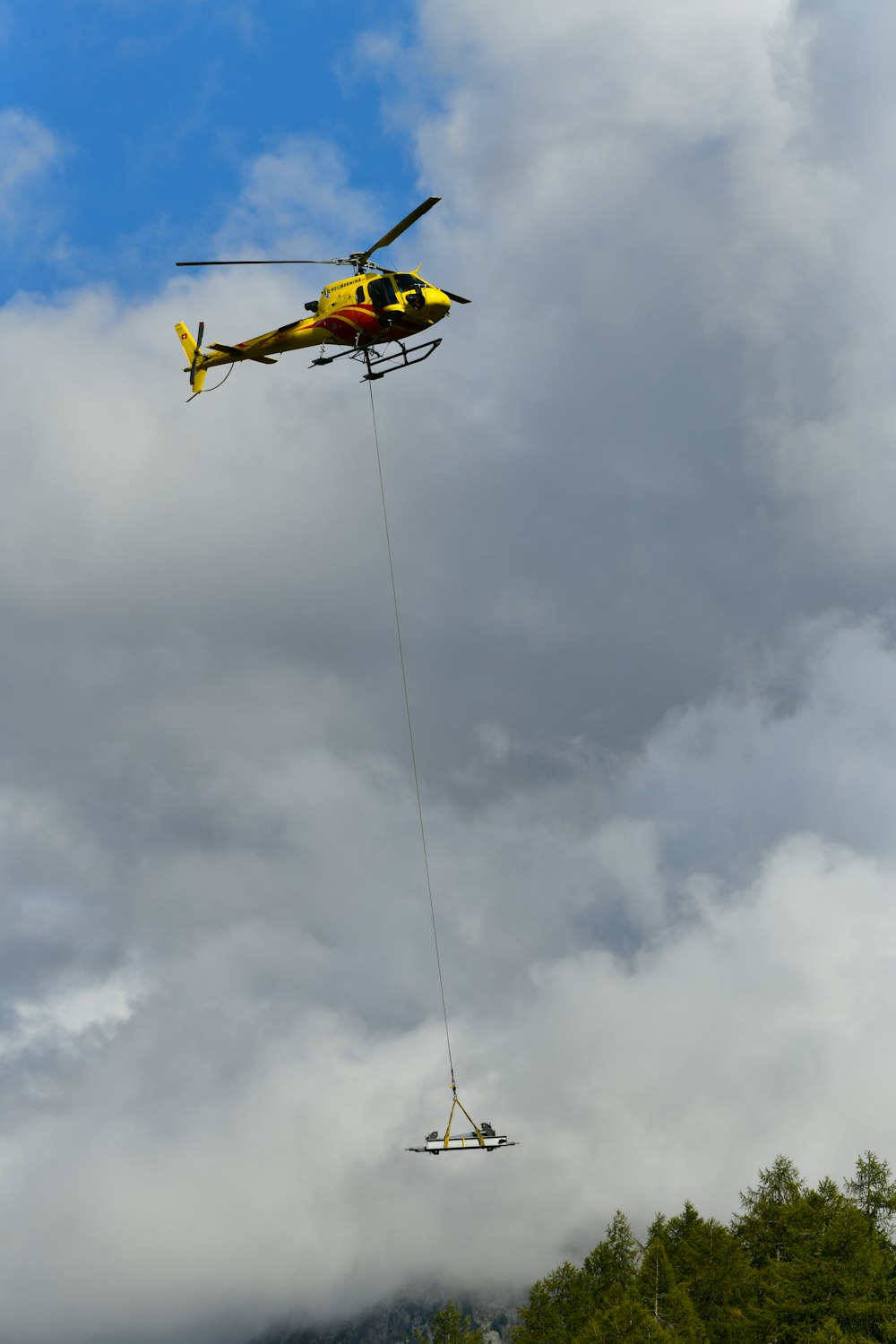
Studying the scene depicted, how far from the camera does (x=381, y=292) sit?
64062mm

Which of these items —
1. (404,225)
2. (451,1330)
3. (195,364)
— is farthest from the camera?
(451,1330)

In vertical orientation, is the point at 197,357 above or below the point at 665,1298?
above

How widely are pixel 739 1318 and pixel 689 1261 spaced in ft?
21.3

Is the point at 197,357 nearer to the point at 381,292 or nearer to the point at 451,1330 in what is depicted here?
the point at 381,292

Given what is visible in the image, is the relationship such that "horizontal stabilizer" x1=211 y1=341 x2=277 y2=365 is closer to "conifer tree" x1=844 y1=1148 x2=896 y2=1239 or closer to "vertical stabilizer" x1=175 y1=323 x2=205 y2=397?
"vertical stabilizer" x1=175 y1=323 x2=205 y2=397

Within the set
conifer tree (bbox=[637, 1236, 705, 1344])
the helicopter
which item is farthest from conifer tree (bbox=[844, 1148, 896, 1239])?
the helicopter

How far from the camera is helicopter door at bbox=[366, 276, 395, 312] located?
210 feet

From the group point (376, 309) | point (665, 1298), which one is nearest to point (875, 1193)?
point (665, 1298)

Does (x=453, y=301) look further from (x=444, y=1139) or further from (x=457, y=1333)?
(x=457, y=1333)

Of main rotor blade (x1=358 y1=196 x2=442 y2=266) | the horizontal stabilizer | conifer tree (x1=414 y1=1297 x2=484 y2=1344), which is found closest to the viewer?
main rotor blade (x1=358 y1=196 x2=442 y2=266)

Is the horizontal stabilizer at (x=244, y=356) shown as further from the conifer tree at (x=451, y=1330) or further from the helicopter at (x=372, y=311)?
the conifer tree at (x=451, y=1330)

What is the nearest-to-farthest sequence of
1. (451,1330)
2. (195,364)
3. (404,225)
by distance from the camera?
(404,225) → (195,364) → (451,1330)

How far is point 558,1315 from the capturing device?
8625 cm

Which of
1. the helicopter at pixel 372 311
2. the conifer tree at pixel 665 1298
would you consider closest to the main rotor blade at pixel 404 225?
the helicopter at pixel 372 311
